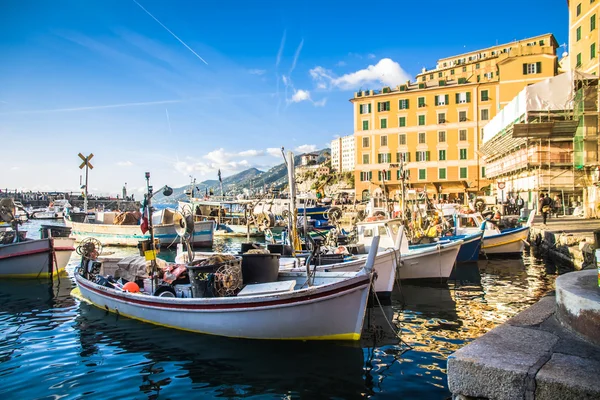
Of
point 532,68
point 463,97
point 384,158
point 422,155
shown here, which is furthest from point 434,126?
point 532,68

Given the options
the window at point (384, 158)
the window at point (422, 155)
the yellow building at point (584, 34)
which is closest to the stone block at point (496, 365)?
the yellow building at point (584, 34)

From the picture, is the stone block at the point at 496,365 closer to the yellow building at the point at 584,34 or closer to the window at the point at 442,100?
the yellow building at the point at 584,34

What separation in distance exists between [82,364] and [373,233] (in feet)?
38.1

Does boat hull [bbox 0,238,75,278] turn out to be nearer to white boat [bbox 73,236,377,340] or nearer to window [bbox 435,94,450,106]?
white boat [bbox 73,236,377,340]

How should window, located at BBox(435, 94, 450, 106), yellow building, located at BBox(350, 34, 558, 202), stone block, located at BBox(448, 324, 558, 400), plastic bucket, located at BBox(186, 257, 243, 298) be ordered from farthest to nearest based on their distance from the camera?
window, located at BBox(435, 94, 450, 106), yellow building, located at BBox(350, 34, 558, 202), plastic bucket, located at BBox(186, 257, 243, 298), stone block, located at BBox(448, 324, 558, 400)

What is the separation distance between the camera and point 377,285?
13.6 metres

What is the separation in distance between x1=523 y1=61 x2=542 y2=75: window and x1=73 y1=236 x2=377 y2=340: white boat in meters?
51.6

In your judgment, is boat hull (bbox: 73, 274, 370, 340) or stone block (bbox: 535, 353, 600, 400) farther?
boat hull (bbox: 73, 274, 370, 340)

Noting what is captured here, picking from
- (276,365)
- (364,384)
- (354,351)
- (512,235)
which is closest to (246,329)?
(276,365)

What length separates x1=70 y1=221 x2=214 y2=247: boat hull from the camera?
107 ft

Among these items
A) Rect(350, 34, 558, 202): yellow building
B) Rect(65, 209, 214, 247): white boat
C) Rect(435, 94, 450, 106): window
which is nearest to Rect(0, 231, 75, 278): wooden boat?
Rect(65, 209, 214, 247): white boat

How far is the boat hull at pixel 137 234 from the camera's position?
3269 centimetres

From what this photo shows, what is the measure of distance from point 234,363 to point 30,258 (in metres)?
14.8

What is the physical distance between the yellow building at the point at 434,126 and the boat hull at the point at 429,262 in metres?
36.1
